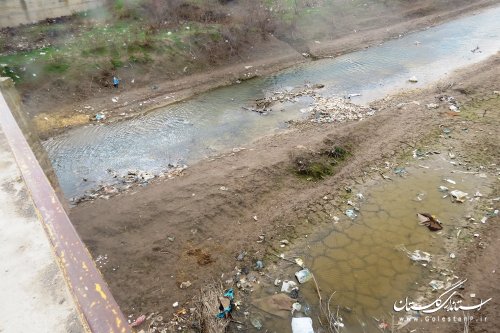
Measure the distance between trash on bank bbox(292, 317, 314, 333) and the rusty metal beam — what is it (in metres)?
3.22

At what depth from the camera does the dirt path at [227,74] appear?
30.1 feet

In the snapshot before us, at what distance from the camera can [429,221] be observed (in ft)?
18.7

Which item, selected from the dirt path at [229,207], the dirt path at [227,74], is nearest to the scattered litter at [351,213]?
the dirt path at [229,207]

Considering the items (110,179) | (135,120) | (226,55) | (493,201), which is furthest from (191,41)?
(493,201)

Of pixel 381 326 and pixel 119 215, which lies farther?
pixel 119 215

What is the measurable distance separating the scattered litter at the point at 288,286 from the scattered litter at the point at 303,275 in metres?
0.10

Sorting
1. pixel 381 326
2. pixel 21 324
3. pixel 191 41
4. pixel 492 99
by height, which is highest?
pixel 21 324

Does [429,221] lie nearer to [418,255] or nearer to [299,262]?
[418,255]

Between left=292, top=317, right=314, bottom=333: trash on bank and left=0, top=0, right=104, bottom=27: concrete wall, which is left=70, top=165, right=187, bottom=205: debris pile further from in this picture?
left=0, top=0, right=104, bottom=27: concrete wall

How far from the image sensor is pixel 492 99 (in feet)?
28.9

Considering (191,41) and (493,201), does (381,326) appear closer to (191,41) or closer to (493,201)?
(493,201)

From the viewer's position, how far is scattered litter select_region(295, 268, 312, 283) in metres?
4.95

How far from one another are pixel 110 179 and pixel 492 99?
9097 mm

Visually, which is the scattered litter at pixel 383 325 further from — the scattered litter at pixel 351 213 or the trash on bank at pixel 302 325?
the scattered litter at pixel 351 213
